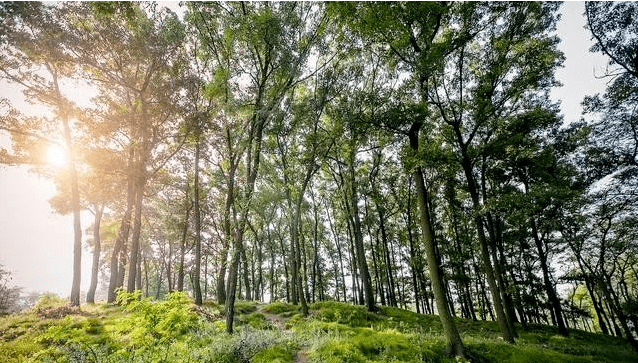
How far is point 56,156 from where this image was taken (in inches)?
692

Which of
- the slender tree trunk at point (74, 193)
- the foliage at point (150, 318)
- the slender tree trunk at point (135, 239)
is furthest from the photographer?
the slender tree trunk at point (135, 239)

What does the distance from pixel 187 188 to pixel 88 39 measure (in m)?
11.5

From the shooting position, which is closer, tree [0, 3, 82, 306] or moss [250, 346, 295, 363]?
moss [250, 346, 295, 363]

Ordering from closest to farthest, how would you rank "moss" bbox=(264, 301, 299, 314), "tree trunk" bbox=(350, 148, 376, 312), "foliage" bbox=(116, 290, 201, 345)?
→ "foliage" bbox=(116, 290, 201, 345)
"tree trunk" bbox=(350, 148, 376, 312)
"moss" bbox=(264, 301, 299, 314)

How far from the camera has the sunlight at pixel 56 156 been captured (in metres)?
17.3

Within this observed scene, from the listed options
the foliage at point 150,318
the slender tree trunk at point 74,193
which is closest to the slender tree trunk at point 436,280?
the foliage at point 150,318

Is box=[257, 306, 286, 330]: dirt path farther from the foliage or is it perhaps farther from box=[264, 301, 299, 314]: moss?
the foliage

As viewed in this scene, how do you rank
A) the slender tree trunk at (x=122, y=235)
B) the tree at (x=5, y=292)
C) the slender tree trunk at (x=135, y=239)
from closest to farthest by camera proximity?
the slender tree trunk at (x=135, y=239)
the slender tree trunk at (x=122, y=235)
the tree at (x=5, y=292)

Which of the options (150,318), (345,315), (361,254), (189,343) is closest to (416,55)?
(150,318)

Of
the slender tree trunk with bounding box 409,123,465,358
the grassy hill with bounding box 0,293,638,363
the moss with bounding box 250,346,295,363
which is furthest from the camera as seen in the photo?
the slender tree trunk with bounding box 409,123,465,358

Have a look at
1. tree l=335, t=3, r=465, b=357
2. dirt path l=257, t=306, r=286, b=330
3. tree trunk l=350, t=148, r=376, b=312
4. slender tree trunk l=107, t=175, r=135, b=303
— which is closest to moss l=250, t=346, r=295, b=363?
tree l=335, t=3, r=465, b=357

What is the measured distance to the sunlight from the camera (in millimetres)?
17281

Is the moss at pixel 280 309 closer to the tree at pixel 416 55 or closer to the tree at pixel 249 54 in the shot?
the tree at pixel 249 54

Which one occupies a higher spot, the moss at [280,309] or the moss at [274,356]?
the moss at [280,309]
